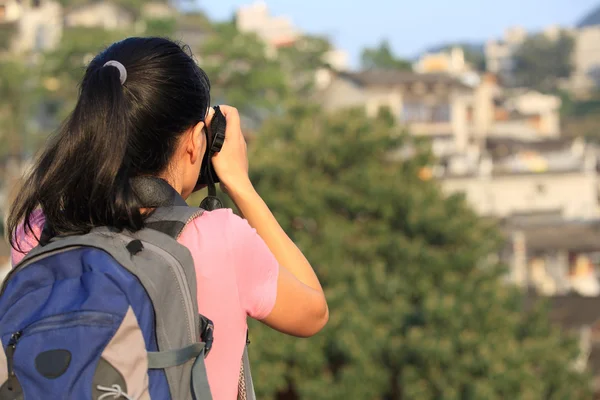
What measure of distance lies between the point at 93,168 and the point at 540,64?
113395 millimetres

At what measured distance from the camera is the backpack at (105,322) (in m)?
1.63

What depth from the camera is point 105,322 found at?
5.36 feet

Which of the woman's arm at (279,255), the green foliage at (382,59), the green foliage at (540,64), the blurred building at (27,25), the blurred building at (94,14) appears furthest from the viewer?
the green foliage at (540,64)

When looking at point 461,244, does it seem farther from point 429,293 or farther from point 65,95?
point 65,95

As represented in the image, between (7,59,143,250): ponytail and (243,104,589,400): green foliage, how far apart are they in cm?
1057

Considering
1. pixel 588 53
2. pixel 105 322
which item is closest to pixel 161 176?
pixel 105 322

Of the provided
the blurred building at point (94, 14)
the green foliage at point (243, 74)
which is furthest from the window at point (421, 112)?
the blurred building at point (94, 14)

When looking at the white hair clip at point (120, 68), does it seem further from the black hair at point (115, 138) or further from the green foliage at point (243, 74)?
the green foliage at point (243, 74)

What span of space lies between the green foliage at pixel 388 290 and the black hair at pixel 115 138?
10.5 m

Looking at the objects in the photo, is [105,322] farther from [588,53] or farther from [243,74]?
[588,53]

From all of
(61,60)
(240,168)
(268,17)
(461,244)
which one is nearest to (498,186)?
(61,60)

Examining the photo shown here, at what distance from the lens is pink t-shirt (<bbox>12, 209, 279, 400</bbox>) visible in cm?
182

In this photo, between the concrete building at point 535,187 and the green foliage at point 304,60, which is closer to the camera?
the concrete building at point 535,187

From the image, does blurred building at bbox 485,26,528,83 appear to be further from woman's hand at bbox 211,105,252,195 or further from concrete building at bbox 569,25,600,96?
woman's hand at bbox 211,105,252,195
